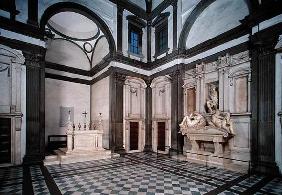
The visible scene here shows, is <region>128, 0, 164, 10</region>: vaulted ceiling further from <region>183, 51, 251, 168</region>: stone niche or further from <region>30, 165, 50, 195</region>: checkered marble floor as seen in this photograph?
<region>30, 165, 50, 195</region>: checkered marble floor

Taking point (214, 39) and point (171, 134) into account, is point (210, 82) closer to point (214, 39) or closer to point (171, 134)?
point (214, 39)

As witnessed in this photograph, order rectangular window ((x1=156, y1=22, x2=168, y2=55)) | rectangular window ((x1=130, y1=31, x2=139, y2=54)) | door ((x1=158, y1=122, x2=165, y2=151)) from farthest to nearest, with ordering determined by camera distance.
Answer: rectangular window ((x1=130, y1=31, x2=139, y2=54))
rectangular window ((x1=156, y1=22, x2=168, y2=55))
door ((x1=158, y1=122, x2=165, y2=151))

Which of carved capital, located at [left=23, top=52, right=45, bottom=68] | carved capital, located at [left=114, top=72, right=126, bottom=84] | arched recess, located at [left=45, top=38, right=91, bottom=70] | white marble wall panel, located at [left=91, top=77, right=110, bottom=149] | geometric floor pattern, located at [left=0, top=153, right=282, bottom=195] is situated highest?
arched recess, located at [left=45, top=38, right=91, bottom=70]

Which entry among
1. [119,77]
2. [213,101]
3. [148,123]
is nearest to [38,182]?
[119,77]

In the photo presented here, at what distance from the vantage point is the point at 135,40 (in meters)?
12.4

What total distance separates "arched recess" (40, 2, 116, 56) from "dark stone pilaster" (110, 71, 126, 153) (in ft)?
5.40

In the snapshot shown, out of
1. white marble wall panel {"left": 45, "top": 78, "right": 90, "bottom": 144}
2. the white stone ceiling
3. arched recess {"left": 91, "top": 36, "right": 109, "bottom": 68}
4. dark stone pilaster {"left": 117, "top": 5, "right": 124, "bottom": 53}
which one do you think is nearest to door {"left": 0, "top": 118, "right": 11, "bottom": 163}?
white marble wall panel {"left": 45, "top": 78, "right": 90, "bottom": 144}

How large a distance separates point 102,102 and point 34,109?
4.64 m

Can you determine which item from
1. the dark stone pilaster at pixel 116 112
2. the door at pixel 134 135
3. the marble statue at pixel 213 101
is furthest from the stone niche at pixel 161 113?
the marble statue at pixel 213 101

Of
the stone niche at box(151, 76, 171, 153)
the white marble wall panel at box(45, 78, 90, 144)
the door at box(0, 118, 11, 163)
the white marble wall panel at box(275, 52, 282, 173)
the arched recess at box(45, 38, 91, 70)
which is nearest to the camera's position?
the white marble wall panel at box(275, 52, 282, 173)

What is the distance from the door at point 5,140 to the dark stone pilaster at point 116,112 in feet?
15.6

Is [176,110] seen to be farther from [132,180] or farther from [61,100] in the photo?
[61,100]

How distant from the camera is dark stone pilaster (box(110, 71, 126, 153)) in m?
10.4

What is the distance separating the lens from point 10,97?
7441mm
